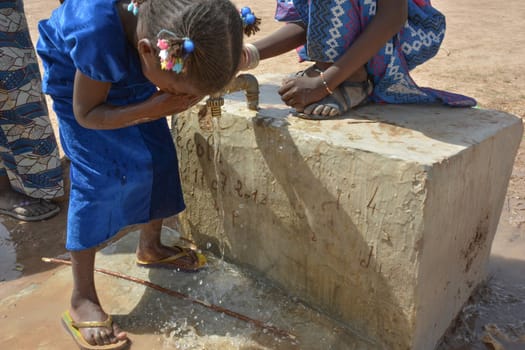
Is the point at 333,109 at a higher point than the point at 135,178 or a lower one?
higher

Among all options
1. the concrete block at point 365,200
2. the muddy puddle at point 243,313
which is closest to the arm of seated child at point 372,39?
the concrete block at point 365,200

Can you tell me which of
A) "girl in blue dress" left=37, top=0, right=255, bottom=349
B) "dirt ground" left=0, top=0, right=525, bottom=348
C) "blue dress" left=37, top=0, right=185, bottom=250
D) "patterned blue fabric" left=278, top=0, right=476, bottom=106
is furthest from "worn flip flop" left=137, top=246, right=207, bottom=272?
"patterned blue fabric" left=278, top=0, right=476, bottom=106

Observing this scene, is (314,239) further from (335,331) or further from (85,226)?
(85,226)

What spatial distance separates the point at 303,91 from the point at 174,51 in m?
0.69

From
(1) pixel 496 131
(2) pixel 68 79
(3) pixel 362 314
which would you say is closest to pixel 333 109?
(1) pixel 496 131

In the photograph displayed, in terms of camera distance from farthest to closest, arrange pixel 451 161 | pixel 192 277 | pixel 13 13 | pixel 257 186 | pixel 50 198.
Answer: pixel 50 198 → pixel 13 13 → pixel 192 277 → pixel 257 186 → pixel 451 161

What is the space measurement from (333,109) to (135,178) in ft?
2.53

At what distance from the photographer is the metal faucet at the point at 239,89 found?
1.71 meters

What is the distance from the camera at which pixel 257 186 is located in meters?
1.95

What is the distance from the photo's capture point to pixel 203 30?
1313 millimetres

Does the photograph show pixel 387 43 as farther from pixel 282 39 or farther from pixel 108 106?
pixel 108 106

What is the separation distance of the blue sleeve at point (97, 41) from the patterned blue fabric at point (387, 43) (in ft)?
2.43

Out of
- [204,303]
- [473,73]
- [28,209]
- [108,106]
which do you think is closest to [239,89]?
[108,106]

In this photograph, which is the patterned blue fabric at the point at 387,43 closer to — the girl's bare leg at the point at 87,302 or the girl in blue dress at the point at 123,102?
the girl in blue dress at the point at 123,102
